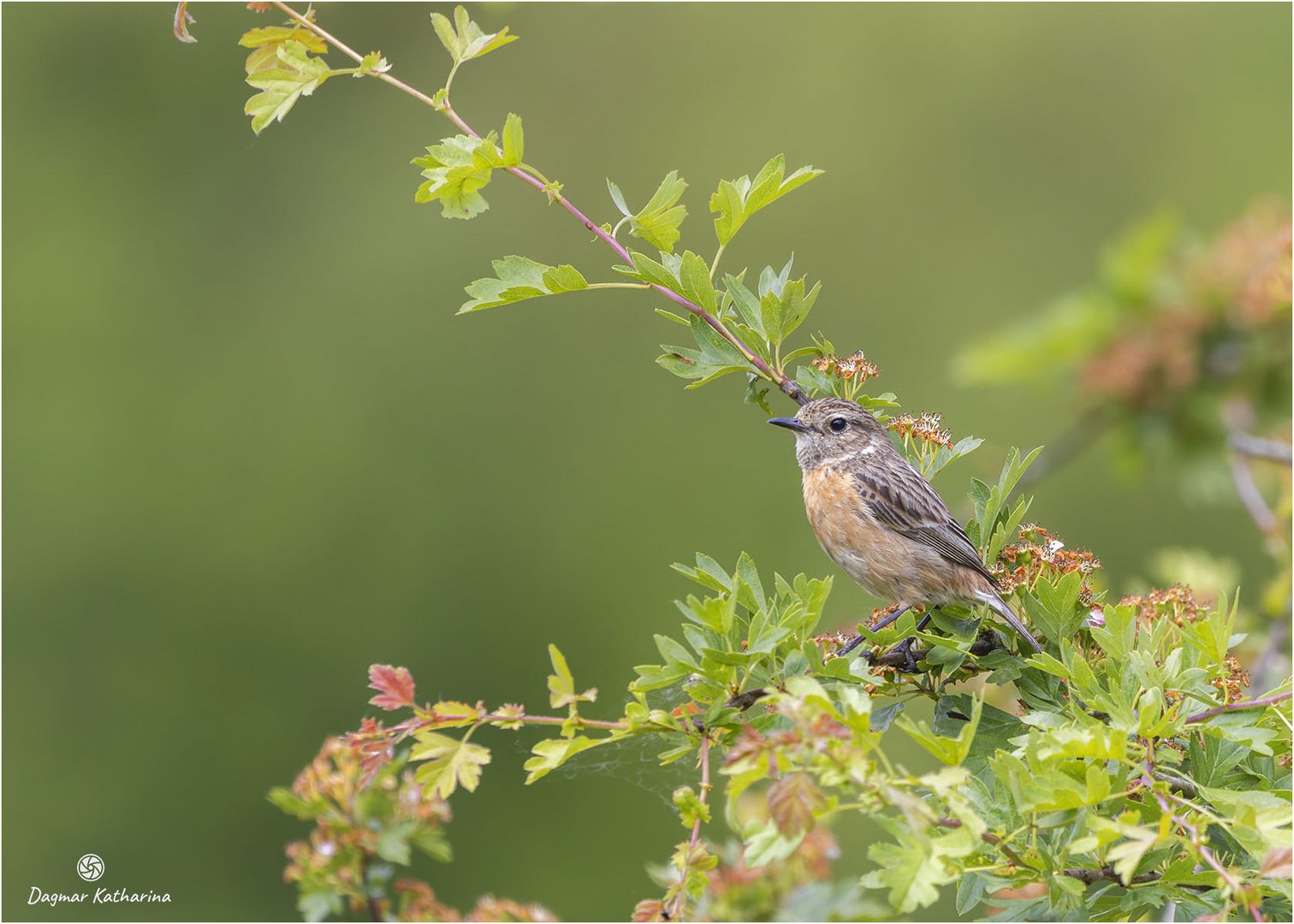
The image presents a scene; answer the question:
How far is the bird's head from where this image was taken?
3.61m

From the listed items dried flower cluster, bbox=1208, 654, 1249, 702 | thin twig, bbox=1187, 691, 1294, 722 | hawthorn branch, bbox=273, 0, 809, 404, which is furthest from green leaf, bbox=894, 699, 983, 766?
hawthorn branch, bbox=273, 0, 809, 404

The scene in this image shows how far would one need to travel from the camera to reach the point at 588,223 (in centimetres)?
252

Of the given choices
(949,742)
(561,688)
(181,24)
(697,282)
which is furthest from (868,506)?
(181,24)

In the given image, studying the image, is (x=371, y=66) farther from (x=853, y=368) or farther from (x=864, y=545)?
(x=864, y=545)

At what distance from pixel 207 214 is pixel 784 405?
1458cm

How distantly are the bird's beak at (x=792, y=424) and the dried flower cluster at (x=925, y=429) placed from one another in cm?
75

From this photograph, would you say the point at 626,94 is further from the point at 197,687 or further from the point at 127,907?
the point at 127,907

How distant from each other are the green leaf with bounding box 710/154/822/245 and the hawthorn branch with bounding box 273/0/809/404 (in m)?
0.15

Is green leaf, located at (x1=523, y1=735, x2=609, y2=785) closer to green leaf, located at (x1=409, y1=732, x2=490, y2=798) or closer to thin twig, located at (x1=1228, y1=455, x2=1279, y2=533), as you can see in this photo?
green leaf, located at (x1=409, y1=732, x2=490, y2=798)

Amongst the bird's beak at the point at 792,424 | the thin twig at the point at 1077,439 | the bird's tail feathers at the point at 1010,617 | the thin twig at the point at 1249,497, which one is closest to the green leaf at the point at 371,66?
the bird's beak at the point at 792,424

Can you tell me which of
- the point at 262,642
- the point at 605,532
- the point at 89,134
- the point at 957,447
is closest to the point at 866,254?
the point at 605,532

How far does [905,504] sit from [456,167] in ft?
5.97

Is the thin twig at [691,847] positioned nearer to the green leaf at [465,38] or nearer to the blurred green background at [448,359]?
the green leaf at [465,38]

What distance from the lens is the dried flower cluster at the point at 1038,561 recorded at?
2531 millimetres
